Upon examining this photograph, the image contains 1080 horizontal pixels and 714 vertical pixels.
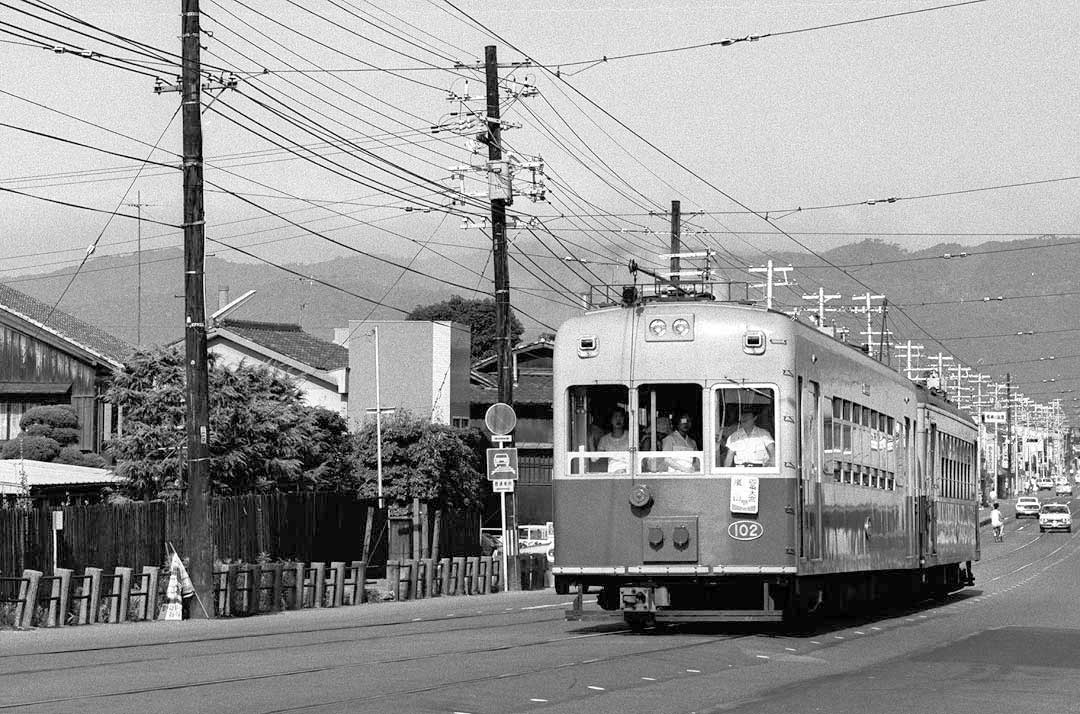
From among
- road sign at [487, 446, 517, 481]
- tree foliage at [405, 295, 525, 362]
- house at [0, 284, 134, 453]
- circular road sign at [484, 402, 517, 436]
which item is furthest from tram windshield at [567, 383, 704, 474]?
tree foliage at [405, 295, 525, 362]

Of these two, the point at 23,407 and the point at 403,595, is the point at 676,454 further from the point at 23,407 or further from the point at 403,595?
the point at 23,407

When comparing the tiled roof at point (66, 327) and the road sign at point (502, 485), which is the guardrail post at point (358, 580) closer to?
the road sign at point (502, 485)

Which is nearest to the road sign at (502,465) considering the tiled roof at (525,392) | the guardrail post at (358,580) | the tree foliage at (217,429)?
the guardrail post at (358,580)

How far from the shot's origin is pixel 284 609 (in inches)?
1107

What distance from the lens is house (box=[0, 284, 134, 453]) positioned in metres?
49.4

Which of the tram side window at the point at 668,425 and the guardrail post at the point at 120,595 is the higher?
the tram side window at the point at 668,425

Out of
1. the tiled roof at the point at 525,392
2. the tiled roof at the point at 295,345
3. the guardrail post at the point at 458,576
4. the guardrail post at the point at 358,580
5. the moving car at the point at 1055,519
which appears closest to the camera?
the guardrail post at the point at 358,580

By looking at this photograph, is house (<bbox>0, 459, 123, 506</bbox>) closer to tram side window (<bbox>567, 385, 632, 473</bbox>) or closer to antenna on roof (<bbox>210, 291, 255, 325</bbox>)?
antenna on roof (<bbox>210, 291, 255, 325</bbox>)

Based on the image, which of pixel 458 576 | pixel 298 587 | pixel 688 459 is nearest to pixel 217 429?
pixel 458 576

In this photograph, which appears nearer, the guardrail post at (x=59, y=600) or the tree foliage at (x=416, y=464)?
the guardrail post at (x=59, y=600)

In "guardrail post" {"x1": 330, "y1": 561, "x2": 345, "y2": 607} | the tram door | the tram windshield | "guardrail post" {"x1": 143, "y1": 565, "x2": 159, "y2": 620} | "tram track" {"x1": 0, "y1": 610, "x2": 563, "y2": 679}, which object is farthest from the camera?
"guardrail post" {"x1": 330, "y1": 561, "x2": 345, "y2": 607}

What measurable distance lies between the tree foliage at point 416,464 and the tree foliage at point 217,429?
5.76 metres

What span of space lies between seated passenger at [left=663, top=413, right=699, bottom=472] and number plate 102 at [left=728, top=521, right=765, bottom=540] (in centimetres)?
72

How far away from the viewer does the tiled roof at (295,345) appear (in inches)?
2522
